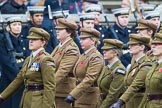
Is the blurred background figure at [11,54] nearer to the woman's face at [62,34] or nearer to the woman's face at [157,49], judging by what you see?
the woman's face at [62,34]

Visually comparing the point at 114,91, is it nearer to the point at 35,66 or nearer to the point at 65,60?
the point at 65,60

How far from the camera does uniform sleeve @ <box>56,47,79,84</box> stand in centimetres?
1437

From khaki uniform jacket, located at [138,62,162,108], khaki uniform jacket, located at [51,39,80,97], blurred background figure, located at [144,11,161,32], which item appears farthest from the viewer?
blurred background figure, located at [144,11,161,32]

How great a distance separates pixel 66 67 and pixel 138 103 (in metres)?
1.56

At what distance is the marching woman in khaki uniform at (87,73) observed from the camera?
1424cm

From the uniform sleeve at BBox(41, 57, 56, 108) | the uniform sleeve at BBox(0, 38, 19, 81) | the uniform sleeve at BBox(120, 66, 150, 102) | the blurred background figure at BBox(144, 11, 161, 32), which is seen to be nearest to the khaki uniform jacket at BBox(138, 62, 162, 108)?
the uniform sleeve at BBox(120, 66, 150, 102)

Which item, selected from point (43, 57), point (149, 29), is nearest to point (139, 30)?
point (149, 29)

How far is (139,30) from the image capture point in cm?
1481

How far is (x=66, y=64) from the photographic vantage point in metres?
14.5

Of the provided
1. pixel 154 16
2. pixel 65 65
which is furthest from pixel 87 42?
pixel 154 16

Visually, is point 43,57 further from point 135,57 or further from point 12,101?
point 12,101

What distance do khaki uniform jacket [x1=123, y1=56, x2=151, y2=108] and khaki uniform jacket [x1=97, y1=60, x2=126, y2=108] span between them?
0.33 m

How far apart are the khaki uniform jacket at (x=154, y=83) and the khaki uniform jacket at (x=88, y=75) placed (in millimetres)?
1755

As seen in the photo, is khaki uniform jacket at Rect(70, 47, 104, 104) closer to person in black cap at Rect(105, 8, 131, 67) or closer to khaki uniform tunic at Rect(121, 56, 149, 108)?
khaki uniform tunic at Rect(121, 56, 149, 108)
